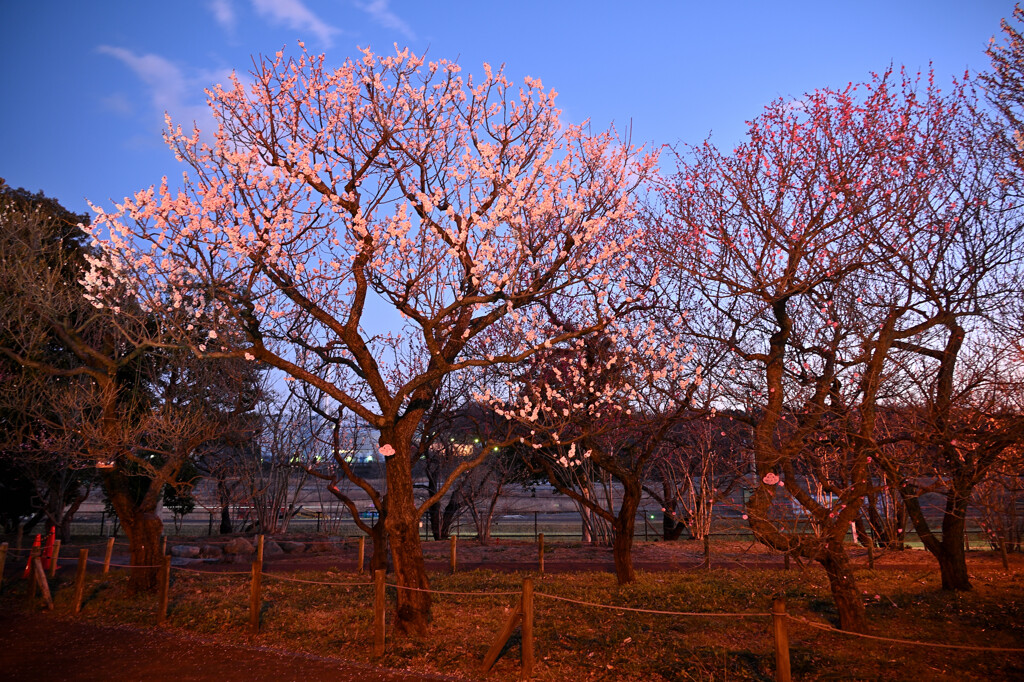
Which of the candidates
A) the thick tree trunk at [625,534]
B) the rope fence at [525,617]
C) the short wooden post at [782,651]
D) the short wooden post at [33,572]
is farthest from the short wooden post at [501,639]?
the short wooden post at [33,572]

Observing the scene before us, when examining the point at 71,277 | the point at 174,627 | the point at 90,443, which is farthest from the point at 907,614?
the point at 71,277

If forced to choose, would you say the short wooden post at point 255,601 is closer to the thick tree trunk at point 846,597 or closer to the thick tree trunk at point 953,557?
Result: the thick tree trunk at point 846,597

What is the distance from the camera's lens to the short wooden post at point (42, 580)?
476 inches

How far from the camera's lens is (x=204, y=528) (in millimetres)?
34219

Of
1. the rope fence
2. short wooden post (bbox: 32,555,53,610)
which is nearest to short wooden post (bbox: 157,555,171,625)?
the rope fence

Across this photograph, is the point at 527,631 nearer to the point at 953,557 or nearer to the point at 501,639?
the point at 501,639

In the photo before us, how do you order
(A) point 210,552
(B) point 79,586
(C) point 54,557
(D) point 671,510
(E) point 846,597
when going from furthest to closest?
(D) point 671,510 → (A) point 210,552 → (C) point 54,557 → (B) point 79,586 → (E) point 846,597

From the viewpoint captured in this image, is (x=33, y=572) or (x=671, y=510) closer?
(x=33, y=572)

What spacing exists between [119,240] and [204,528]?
2950 centimetres

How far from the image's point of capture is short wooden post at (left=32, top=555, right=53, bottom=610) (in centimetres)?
1209

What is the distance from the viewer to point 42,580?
12266mm

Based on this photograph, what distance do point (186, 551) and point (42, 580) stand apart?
292 inches

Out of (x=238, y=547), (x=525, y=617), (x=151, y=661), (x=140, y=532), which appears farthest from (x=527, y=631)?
(x=238, y=547)

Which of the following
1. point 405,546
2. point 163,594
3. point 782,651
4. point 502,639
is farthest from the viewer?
point 163,594
